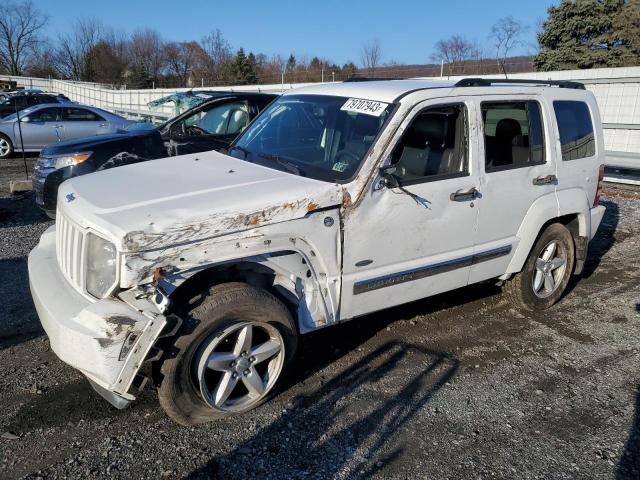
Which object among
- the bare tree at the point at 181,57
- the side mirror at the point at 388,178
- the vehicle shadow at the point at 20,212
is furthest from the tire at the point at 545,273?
the bare tree at the point at 181,57

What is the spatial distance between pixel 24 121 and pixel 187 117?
27.9 ft

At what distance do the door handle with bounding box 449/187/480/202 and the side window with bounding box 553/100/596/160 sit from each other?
1303mm

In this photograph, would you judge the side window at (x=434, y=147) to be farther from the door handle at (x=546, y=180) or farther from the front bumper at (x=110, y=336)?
the front bumper at (x=110, y=336)

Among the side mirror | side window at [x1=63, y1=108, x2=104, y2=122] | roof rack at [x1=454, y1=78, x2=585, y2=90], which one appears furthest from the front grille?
side window at [x1=63, y1=108, x2=104, y2=122]

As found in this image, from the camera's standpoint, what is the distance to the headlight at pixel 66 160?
24.8 feet

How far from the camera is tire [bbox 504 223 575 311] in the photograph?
4.96 m

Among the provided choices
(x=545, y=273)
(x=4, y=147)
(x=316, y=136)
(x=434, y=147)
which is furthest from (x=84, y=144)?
(x=4, y=147)

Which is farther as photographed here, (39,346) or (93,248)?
(39,346)

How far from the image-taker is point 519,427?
3402 mm

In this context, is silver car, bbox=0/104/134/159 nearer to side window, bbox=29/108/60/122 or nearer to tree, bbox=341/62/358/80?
side window, bbox=29/108/60/122

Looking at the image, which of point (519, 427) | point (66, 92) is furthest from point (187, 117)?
point (66, 92)

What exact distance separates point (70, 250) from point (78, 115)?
43.4 ft

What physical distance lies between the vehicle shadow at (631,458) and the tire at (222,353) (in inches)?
80.2

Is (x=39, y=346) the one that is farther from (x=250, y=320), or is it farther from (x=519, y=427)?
(x=519, y=427)
